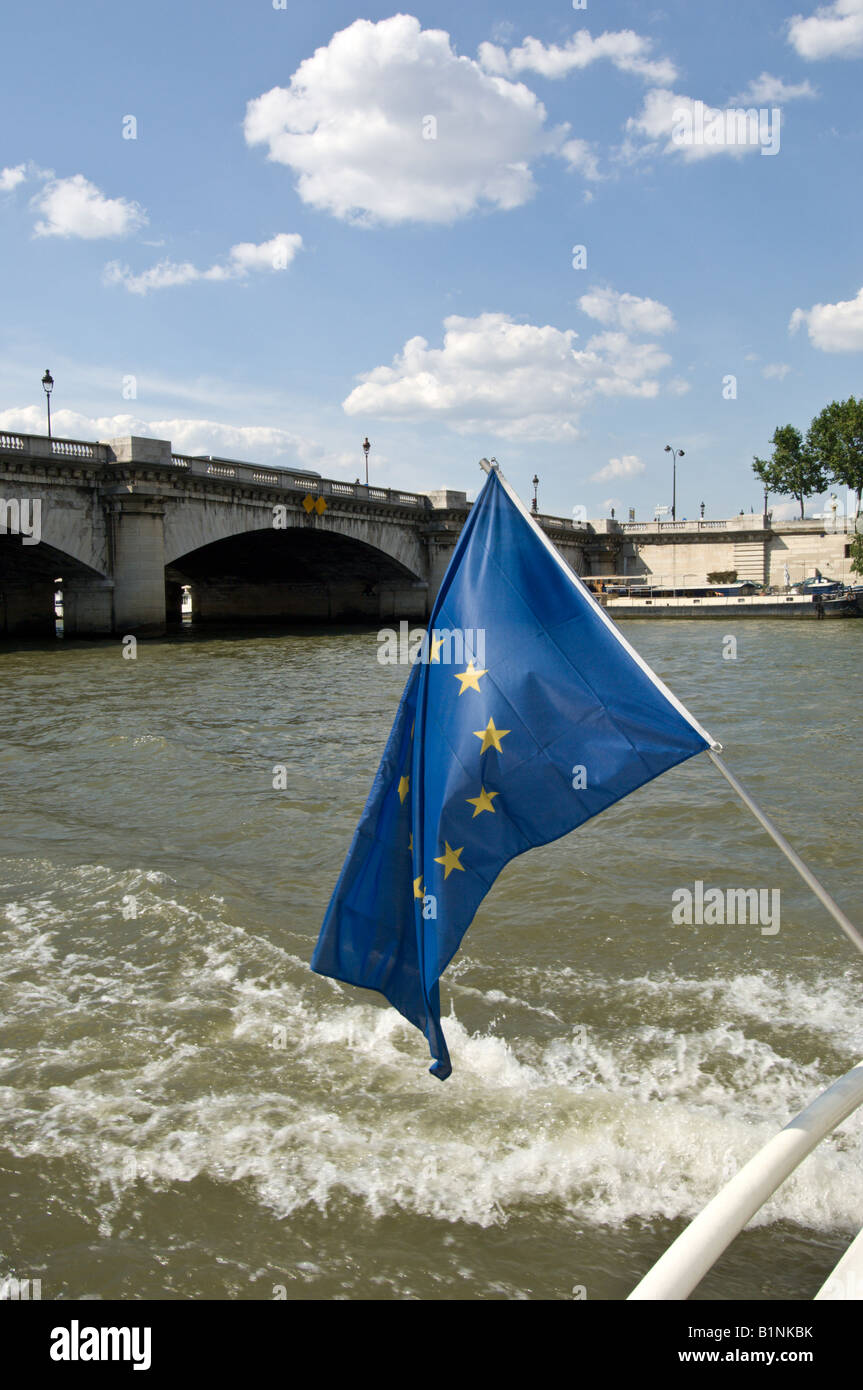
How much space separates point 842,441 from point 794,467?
16.8ft

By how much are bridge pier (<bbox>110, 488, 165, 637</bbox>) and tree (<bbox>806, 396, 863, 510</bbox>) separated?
2183 inches

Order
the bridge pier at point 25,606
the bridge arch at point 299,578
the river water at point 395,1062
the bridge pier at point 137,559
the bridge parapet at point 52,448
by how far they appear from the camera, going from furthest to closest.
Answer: the bridge arch at point 299,578 < the bridge pier at point 25,606 < the bridge pier at point 137,559 < the bridge parapet at point 52,448 < the river water at point 395,1062

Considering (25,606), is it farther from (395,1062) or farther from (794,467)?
(794,467)

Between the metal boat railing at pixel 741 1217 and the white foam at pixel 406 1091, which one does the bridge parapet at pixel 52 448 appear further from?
the metal boat railing at pixel 741 1217

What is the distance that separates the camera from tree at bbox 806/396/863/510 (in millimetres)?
73938

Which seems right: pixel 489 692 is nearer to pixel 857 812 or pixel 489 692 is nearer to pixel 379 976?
pixel 379 976

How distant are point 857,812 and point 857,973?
4.60 metres

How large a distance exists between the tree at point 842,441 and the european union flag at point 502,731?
78191 millimetres

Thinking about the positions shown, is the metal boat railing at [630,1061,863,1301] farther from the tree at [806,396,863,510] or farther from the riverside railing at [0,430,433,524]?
the tree at [806,396,863,510]

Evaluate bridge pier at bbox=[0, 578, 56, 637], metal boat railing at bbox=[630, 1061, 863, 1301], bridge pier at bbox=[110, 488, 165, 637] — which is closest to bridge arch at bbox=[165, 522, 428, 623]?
bridge pier at bbox=[0, 578, 56, 637]

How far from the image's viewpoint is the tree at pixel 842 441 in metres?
73.9

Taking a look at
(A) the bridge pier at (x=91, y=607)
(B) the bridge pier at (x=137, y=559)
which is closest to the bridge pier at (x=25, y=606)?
(A) the bridge pier at (x=91, y=607)

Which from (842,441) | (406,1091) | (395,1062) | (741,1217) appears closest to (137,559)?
(395,1062)
